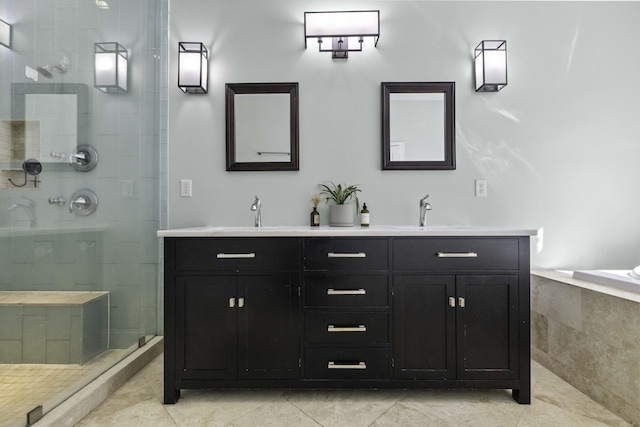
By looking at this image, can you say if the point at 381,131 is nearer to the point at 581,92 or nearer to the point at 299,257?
the point at 299,257

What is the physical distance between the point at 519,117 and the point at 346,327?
69.1 inches

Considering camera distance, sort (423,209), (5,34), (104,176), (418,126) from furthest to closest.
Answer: (418,126) → (423,209) → (104,176) → (5,34)

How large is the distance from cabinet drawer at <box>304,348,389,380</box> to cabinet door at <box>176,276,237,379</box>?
0.38m

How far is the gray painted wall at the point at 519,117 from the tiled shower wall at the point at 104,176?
0.89 metres

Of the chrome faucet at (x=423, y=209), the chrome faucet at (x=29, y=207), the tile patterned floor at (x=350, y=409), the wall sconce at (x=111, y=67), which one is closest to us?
the chrome faucet at (x=29, y=207)

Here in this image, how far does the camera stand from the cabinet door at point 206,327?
170 centimetres

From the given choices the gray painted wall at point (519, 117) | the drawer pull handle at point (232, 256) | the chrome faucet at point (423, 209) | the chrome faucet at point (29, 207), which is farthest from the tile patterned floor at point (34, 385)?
the chrome faucet at point (423, 209)

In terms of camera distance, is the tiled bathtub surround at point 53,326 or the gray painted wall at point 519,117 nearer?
the tiled bathtub surround at point 53,326

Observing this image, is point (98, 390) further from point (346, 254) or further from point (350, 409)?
point (346, 254)

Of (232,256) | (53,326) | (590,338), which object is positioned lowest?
(590,338)

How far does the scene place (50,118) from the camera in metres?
1.60

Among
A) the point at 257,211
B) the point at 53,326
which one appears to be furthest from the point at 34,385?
the point at 257,211

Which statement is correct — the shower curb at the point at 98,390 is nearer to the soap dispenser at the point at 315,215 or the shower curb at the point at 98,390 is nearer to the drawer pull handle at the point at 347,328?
the drawer pull handle at the point at 347,328

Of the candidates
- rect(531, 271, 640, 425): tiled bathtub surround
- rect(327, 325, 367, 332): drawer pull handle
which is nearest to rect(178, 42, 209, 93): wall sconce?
rect(327, 325, 367, 332): drawer pull handle
